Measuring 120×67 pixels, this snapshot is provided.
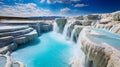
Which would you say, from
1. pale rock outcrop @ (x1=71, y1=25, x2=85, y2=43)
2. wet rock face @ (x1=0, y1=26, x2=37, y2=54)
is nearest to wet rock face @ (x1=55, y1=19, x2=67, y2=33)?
pale rock outcrop @ (x1=71, y1=25, x2=85, y2=43)

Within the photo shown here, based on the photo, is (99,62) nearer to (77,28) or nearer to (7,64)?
(7,64)

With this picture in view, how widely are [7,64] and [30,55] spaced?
18.0 ft

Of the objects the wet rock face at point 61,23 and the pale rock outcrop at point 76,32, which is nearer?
the pale rock outcrop at point 76,32

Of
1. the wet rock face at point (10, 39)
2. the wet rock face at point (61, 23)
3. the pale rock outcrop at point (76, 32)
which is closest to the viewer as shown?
the wet rock face at point (10, 39)

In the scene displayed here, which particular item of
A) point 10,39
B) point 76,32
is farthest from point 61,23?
point 10,39

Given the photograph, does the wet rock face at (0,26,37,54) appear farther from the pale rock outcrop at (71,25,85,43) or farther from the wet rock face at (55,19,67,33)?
the wet rock face at (55,19,67,33)

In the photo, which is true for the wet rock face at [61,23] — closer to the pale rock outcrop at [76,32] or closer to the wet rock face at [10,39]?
the pale rock outcrop at [76,32]

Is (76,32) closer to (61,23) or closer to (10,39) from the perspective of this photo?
(10,39)

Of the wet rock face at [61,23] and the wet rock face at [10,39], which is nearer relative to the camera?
the wet rock face at [10,39]

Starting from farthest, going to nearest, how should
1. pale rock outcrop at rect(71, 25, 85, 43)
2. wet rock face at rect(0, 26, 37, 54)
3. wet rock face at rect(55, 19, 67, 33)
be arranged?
1. wet rock face at rect(55, 19, 67, 33)
2. pale rock outcrop at rect(71, 25, 85, 43)
3. wet rock face at rect(0, 26, 37, 54)

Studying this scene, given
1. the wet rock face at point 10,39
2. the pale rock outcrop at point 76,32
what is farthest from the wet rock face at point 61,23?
the wet rock face at point 10,39

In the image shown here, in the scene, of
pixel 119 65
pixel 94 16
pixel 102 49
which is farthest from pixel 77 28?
pixel 94 16

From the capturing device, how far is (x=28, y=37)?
757 inches

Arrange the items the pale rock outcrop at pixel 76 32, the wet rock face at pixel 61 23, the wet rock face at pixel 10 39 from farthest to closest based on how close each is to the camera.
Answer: the wet rock face at pixel 61 23 → the pale rock outcrop at pixel 76 32 → the wet rock face at pixel 10 39
